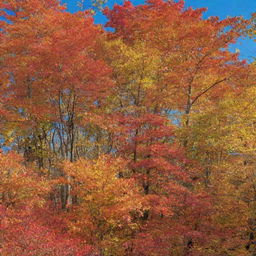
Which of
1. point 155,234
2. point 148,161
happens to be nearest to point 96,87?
point 148,161

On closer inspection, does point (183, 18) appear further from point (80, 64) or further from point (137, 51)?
point (80, 64)

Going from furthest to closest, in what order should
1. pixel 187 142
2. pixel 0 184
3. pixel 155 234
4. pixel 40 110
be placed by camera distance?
pixel 40 110 → pixel 187 142 → pixel 155 234 → pixel 0 184

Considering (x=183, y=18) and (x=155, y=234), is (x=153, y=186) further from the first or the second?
(x=183, y=18)

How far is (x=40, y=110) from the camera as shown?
23.4 metres

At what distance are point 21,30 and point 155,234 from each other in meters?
18.6

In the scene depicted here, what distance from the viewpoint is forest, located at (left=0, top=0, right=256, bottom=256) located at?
17188mm

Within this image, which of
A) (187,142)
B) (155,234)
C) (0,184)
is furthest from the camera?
(187,142)

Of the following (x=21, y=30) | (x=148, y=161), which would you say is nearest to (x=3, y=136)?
(x=21, y=30)

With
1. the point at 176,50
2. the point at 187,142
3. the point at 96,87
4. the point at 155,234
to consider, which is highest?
the point at 176,50

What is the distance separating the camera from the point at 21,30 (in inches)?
987

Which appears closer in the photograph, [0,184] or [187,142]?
[0,184]

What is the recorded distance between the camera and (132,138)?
21109 mm

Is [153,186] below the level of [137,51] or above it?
below

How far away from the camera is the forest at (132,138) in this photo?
17188mm
